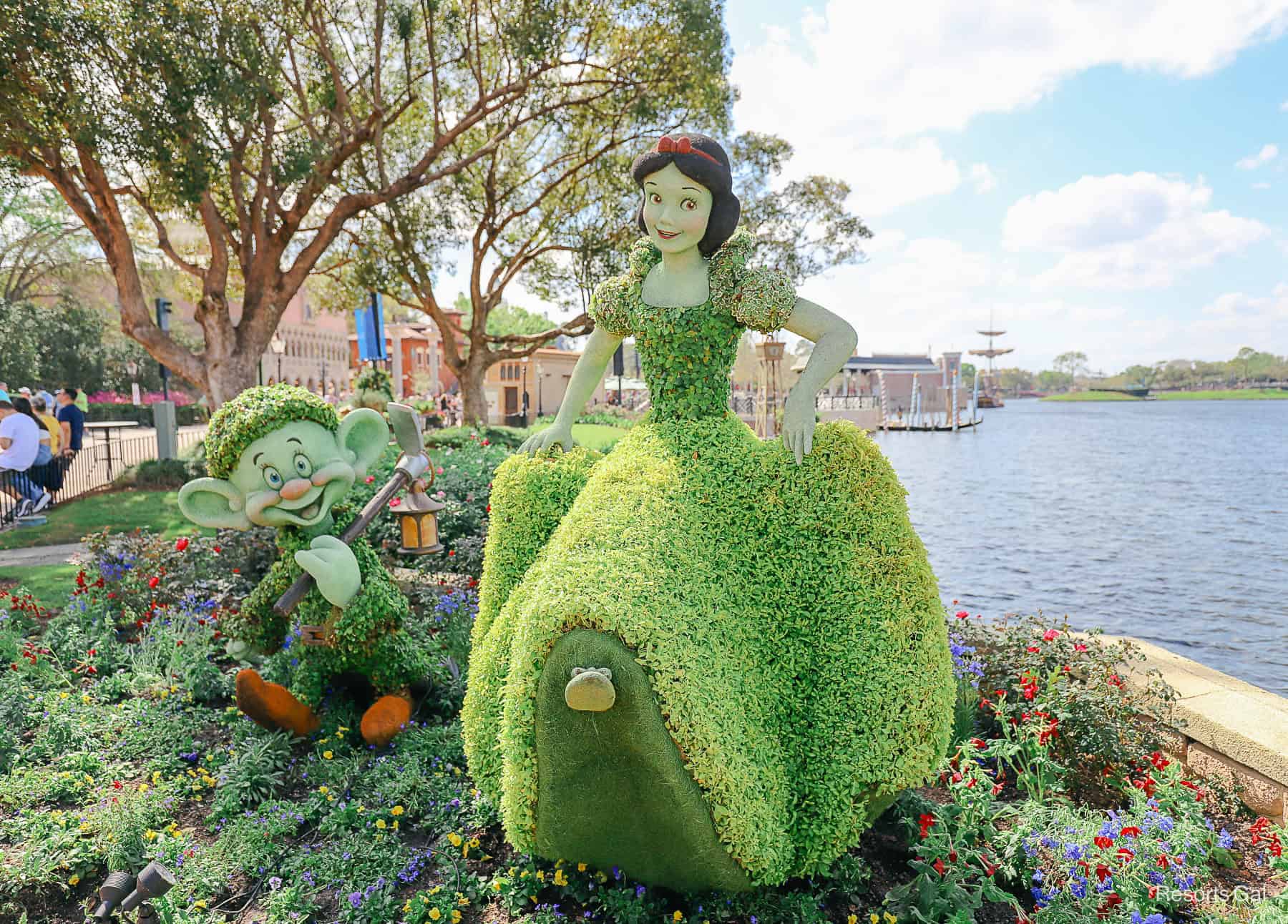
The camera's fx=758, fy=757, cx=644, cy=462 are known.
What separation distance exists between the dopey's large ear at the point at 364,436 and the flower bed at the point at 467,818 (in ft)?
3.87

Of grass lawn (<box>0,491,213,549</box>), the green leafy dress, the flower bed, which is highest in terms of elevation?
the green leafy dress

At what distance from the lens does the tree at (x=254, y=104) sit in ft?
32.0

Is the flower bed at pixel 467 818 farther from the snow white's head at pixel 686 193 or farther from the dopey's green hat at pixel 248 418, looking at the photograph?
the snow white's head at pixel 686 193

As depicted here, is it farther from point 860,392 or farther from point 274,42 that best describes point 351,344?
point 274,42

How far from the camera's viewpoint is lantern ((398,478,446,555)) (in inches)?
168

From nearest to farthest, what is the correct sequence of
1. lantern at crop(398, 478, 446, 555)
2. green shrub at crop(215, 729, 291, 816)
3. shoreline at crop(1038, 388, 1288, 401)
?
1. green shrub at crop(215, 729, 291, 816)
2. lantern at crop(398, 478, 446, 555)
3. shoreline at crop(1038, 388, 1288, 401)

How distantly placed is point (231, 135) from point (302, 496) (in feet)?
33.7

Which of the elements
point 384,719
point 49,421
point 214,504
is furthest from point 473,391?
point 384,719

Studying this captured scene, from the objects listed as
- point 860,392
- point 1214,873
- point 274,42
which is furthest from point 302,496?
point 860,392

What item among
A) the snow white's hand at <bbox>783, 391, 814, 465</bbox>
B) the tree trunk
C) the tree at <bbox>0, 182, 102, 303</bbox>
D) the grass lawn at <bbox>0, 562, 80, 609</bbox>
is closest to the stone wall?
the snow white's hand at <bbox>783, 391, 814, 465</bbox>

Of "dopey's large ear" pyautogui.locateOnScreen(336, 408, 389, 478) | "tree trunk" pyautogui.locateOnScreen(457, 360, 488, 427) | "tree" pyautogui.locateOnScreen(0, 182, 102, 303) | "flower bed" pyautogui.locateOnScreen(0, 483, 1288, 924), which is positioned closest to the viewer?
"flower bed" pyautogui.locateOnScreen(0, 483, 1288, 924)

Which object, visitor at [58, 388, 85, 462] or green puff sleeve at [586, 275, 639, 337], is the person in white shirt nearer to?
visitor at [58, 388, 85, 462]

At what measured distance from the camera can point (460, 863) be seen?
2914mm

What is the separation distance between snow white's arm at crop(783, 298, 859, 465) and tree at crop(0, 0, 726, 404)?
10273 mm
